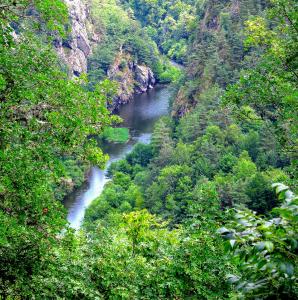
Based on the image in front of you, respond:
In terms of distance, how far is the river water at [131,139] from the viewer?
6138cm

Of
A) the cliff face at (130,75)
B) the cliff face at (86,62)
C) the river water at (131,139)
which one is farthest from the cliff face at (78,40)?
the river water at (131,139)

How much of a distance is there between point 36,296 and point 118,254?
3692 millimetres

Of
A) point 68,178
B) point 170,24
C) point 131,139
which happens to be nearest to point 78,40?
point 131,139

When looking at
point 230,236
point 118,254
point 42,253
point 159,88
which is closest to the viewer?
point 230,236

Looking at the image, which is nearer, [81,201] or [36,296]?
[36,296]

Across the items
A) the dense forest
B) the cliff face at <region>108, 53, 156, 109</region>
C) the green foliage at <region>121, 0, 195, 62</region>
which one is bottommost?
the cliff face at <region>108, 53, 156, 109</region>

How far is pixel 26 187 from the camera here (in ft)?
31.3

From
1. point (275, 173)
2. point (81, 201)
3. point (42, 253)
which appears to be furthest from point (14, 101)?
point (81, 201)

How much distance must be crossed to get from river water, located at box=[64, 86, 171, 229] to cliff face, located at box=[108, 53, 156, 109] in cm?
280

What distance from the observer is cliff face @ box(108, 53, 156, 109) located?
127 metres

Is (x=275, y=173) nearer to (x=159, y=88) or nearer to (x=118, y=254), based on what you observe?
(x=118, y=254)

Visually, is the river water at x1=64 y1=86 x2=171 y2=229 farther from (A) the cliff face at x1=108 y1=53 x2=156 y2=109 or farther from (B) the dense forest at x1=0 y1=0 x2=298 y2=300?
(B) the dense forest at x1=0 y1=0 x2=298 y2=300

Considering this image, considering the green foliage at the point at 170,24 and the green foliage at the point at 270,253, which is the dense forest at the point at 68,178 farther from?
the green foliage at the point at 170,24

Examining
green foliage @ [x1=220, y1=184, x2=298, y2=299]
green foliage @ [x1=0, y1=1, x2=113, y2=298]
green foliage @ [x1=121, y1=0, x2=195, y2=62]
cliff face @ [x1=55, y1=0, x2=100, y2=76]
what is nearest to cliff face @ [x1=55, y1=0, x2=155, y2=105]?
cliff face @ [x1=55, y1=0, x2=100, y2=76]
